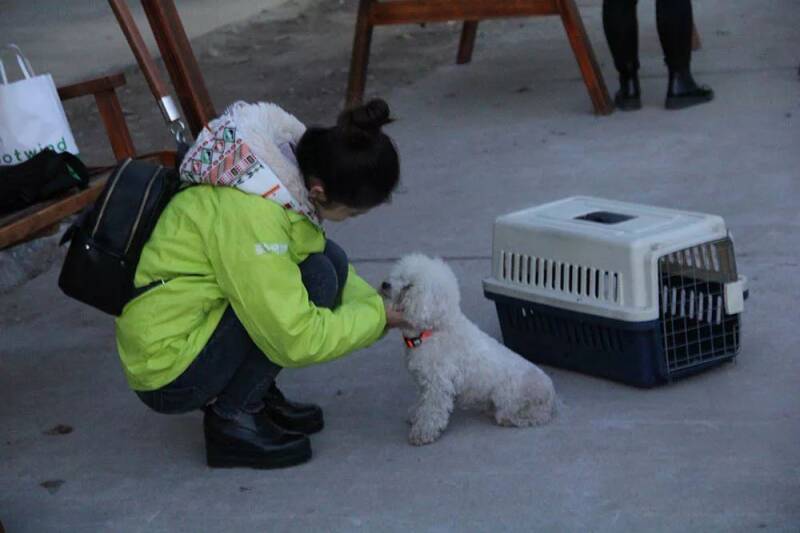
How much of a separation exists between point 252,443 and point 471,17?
12.3ft

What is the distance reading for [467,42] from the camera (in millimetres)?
7797

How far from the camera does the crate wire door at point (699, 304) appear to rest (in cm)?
362

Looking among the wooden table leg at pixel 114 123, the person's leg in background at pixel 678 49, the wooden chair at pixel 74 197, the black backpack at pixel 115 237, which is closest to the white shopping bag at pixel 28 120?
the wooden chair at pixel 74 197

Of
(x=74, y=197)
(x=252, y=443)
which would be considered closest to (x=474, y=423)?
(x=252, y=443)

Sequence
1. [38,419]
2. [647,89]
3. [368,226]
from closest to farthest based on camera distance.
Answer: [38,419] < [368,226] < [647,89]

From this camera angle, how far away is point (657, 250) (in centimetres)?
346

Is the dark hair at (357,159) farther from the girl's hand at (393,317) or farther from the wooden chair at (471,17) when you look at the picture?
the wooden chair at (471,17)

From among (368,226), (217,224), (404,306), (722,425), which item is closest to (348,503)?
(404,306)

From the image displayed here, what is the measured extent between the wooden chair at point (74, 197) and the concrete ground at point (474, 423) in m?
0.58

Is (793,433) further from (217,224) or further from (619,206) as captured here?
(217,224)

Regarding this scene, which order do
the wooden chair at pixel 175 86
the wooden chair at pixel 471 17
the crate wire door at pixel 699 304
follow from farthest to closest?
the wooden chair at pixel 471 17
the wooden chair at pixel 175 86
the crate wire door at pixel 699 304

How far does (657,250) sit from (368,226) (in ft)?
6.61

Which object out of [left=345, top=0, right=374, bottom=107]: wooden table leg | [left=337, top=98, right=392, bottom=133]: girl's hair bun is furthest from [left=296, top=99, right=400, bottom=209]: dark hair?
[left=345, top=0, right=374, bottom=107]: wooden table leg

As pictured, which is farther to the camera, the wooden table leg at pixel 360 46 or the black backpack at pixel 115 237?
the wooden table leg at pixel 360 46
